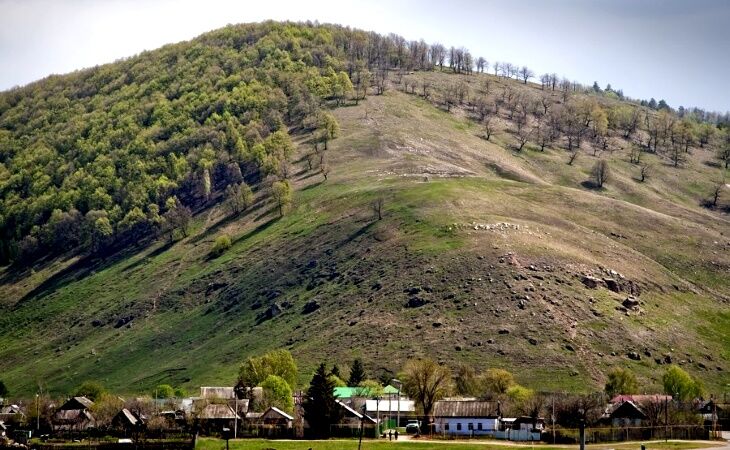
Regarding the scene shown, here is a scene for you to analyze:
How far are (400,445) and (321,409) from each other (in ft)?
51.1

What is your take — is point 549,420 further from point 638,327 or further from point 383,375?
point 638,327

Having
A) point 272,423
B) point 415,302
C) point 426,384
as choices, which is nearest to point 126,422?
point 272,423

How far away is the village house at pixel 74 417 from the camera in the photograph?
12838 cm

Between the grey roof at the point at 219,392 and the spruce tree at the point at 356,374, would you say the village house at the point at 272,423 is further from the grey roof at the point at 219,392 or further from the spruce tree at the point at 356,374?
the spruce tree at the point at 356,374

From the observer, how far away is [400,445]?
327 feet

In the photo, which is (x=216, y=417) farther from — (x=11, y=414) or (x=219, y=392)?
(x=11, y=414)

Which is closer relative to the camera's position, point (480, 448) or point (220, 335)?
point (480, 448)

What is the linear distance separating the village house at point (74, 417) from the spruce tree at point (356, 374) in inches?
1421

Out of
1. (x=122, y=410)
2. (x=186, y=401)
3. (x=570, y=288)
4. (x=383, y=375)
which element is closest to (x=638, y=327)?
(x=570, y=288)

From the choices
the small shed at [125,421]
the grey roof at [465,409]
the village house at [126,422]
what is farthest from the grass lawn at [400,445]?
the small shed at [125,421]

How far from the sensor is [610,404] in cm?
12800

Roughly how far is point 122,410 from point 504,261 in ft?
276

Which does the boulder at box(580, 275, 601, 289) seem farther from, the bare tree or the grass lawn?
the grass lawn

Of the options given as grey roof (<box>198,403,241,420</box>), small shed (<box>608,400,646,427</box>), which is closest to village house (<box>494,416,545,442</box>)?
small shed (<box>608,400,646,427</box>)
